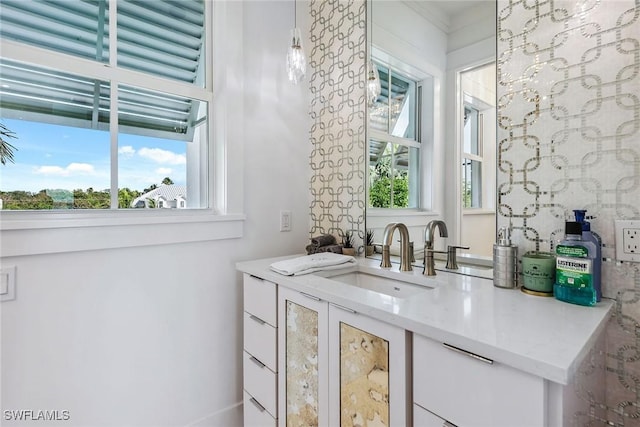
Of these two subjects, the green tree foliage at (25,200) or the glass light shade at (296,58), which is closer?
the green tree foliage at (25,200)

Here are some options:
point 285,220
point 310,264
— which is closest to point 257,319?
point 310,264

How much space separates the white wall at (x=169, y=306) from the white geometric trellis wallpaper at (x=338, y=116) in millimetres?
98

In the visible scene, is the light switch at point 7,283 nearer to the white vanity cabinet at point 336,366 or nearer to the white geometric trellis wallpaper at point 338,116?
the white vanity cabinet at point 336,366

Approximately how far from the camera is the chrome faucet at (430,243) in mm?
1218

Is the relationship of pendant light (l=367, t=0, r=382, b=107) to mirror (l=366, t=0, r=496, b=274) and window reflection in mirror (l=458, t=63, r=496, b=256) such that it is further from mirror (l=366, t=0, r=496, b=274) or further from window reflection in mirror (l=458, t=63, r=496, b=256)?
window reflection in mirror (l=458, t=63, r=496, b=256)

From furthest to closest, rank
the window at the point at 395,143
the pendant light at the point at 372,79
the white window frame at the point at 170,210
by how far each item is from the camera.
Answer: the pendant light at the point at 372,79, the window at the point at 395,143, the white window frame at the point at 170,210

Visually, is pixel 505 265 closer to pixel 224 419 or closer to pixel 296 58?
pixel 296 58

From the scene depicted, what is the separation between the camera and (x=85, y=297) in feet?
4.04

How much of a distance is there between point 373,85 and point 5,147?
5.22ft

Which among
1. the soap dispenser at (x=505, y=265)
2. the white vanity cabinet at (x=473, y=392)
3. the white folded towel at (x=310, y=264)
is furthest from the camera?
the white folded towel at (x=310, y=264)

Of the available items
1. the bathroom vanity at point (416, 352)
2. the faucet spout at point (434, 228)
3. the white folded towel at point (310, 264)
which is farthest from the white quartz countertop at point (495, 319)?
the faucet spout at point (434, 228)

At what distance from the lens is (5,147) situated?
115 centimetres

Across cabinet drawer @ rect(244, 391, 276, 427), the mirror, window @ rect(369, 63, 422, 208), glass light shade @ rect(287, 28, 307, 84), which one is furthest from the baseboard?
glass light shade @ rect(287, 28, 307, 84)

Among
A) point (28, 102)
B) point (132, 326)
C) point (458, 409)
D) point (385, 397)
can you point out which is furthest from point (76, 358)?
point (458, 409)
